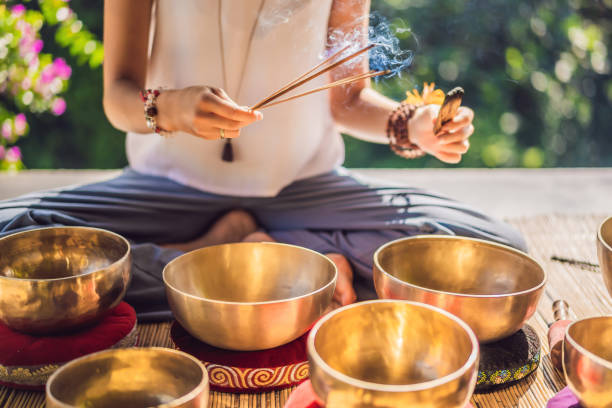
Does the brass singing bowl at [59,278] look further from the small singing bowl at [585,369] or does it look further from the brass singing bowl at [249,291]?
the small singing bowl at [585,369]

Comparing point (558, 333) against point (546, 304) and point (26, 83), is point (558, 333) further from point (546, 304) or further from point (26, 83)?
point (26, 83)

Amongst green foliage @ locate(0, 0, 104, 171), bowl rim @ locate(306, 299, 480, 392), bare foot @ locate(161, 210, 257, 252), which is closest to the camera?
bowl rim @ locate(306, 299, 480, 392)

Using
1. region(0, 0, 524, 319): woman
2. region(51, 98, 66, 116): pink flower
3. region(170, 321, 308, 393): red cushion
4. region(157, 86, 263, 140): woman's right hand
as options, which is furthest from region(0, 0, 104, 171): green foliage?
region(170, 321, 308, 393): red cushion

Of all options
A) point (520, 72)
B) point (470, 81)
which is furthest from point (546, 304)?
point (520, 72)

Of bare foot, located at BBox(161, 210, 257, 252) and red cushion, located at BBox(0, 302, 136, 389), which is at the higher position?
red cushion, located at BBox(0, 302, 136, 389)

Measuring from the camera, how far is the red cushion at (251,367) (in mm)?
791

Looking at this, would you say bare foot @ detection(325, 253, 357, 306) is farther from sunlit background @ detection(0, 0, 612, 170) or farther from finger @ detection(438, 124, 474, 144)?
sunlit background @ detection(0, 0, 612, 170)

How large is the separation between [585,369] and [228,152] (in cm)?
95

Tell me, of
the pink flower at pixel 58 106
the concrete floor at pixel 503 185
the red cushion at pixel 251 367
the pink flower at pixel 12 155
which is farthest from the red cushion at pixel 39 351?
the pink flower at pixel 58 106

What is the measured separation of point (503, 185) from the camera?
2.53 metres

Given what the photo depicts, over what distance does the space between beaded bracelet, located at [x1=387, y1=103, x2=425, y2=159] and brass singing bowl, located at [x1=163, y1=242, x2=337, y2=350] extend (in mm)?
478

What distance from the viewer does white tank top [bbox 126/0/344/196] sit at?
1.29 m

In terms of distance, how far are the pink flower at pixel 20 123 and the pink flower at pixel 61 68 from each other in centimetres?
32

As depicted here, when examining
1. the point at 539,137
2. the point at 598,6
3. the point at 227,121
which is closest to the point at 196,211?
the point at 227,121
